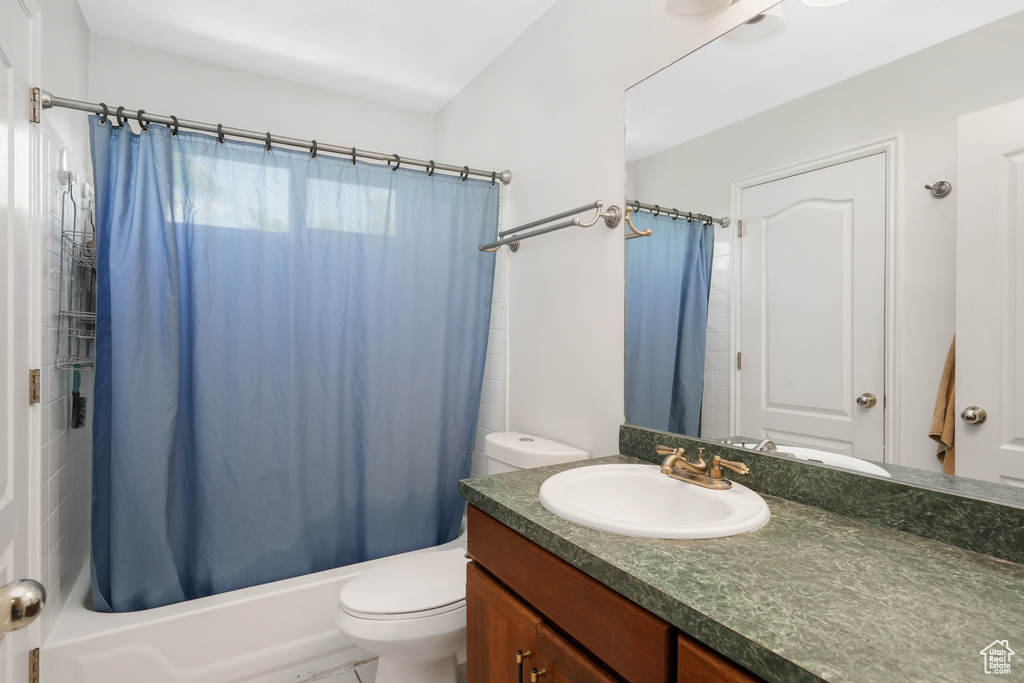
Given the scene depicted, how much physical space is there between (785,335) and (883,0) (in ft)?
2.17

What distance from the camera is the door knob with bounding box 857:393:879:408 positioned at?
3.18 ft

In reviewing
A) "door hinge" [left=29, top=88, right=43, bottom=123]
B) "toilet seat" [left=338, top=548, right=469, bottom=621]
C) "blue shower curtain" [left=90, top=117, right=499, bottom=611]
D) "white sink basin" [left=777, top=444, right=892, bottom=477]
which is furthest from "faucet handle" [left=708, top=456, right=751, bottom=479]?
"door hinge" [left=29, top=88, right=43, bottom=123]

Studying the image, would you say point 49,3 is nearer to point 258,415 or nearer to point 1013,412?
point 258,415

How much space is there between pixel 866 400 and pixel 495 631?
87 centimetres

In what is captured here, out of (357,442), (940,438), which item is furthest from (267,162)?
(940,438)

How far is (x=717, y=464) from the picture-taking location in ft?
3.62

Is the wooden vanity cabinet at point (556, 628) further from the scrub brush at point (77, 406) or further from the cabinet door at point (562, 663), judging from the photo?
the scrub brush at point (77, 406)

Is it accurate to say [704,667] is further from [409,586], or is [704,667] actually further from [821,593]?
[409,586]

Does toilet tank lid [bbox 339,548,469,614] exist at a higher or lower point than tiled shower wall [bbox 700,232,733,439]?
lower

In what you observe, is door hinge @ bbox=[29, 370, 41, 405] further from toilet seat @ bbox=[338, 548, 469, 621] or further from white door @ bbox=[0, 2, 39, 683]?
toilet seat @ bbox=[338, 548, 469, 621]

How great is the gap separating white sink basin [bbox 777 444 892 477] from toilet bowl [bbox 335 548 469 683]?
975 millimetres

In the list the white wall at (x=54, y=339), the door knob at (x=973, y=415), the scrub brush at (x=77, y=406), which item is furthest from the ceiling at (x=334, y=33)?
the door knob at (x=973, y=415)
